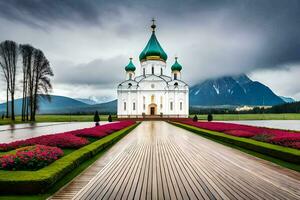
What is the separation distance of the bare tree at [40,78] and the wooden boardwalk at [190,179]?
38.6 m

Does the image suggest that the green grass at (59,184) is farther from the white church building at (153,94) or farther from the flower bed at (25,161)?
the white church building at (153,94)

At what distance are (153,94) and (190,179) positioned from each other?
59.2m

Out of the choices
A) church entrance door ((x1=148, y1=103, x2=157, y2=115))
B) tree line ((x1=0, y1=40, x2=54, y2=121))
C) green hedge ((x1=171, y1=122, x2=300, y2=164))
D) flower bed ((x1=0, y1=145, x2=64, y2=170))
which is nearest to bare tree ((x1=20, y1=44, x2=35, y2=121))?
tree line ((x1=0, y1=40, x2=54, y2=121))

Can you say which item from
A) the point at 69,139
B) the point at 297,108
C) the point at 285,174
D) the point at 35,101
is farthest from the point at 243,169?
the point at 297,108

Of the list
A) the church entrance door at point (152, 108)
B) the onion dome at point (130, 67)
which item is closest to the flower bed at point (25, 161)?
the church entrance door at point (152, 108)

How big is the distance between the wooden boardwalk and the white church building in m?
54.0

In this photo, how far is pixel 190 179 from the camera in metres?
7.62

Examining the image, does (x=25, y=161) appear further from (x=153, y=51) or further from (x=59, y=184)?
(x=153, y=51)

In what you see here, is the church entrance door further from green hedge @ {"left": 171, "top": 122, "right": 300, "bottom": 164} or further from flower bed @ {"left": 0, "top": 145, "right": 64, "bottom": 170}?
flower bed @ {"left": 0, "top": 145, "right": 64, "bottom": 170}

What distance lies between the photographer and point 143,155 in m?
11.5

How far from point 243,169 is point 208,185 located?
2.45 metres

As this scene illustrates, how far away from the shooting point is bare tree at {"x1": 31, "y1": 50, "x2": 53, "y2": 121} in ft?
149

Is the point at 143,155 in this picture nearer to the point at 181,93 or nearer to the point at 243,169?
the point at 243,169

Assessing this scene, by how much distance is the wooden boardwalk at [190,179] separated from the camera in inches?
248
